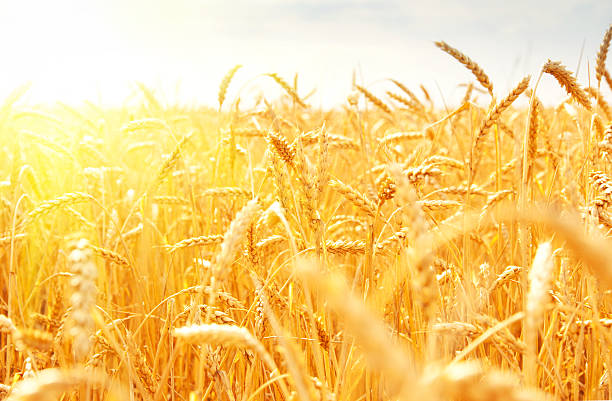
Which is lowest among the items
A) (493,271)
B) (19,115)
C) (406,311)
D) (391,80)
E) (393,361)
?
(406,311)

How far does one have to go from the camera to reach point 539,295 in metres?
0.47

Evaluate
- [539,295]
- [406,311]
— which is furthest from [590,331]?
[539,295]

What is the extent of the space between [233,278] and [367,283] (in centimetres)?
62

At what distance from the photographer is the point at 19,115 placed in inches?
84.0

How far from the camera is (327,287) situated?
36 cm

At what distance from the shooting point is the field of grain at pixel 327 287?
50 cm

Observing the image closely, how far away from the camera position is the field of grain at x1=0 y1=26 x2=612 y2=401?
1.64ft

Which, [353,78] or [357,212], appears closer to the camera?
[357,212]

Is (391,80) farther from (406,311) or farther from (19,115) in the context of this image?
(19,115)

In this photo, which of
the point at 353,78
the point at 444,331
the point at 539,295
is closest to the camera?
the point at 539,295

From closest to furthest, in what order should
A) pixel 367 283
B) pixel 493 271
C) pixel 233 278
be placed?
pixel 367 283
pixel 493 271
pixel 233 278

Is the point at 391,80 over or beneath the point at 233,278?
over

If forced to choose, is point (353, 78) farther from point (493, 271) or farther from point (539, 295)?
point (539, 295)

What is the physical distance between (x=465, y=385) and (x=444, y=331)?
0.40 metres
